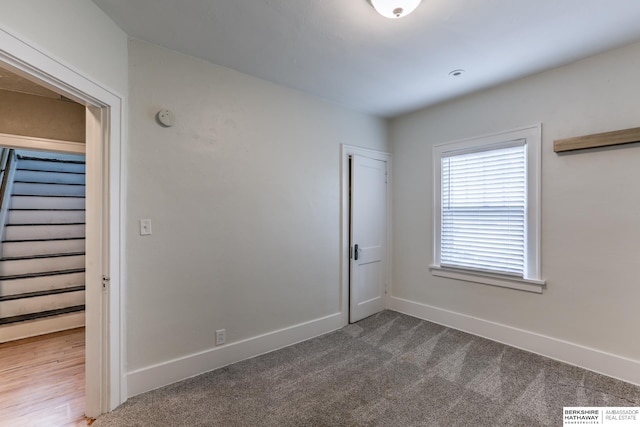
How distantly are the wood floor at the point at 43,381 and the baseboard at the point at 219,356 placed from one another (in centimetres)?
37

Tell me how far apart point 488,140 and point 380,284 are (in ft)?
7.17

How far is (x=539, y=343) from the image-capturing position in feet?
8.51

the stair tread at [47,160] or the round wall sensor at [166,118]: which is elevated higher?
the stair tread at [47,160]

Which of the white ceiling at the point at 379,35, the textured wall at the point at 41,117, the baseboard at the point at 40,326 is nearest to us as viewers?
the white ceiling at the point at 379,35

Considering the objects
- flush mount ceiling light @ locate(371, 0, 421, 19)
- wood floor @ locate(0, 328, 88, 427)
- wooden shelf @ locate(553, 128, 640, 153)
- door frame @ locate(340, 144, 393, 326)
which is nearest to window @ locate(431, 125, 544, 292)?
wooden shelf @ locate(553, 128, 640, 153)

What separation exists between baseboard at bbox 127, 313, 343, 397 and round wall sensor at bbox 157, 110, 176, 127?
188cm

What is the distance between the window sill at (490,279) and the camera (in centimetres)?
263

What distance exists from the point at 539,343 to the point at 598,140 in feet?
6.18

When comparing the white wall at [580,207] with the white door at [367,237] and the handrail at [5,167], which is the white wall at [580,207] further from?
the handrail at [5,167]

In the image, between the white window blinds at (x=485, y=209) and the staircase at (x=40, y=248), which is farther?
the staircase at (x=40, y=248)

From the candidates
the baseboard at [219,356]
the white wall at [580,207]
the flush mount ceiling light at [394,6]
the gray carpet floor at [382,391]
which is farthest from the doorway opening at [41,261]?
the white wall at [580,207]

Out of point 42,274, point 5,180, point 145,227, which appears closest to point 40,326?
point 42,274

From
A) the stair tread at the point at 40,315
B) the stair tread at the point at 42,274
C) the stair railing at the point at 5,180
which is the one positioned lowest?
the stair tread at the point at 40,315

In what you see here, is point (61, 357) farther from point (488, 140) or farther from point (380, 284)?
point (488, 140)
